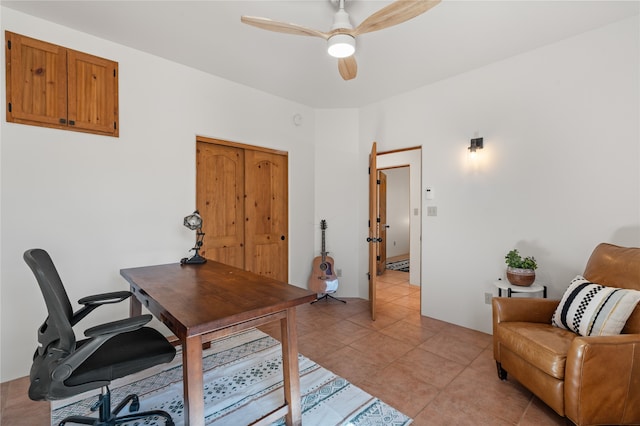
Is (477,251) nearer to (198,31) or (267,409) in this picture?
(267,409)

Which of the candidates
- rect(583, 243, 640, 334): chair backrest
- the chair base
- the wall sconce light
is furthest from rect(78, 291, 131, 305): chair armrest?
the wall sconce light

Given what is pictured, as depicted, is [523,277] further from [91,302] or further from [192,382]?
[91,302]

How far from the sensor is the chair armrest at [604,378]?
1.54 metres

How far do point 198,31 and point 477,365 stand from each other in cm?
373

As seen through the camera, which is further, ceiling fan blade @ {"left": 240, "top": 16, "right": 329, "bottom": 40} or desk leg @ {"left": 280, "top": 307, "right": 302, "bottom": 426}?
ceiling fan blade @ {"left": 240, "top": 16, "right": 329, "bottom": 40}

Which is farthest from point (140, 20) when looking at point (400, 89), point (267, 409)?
point (267, 409)

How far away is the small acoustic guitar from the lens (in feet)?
13.4

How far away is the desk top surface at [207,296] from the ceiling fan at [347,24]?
167 cm

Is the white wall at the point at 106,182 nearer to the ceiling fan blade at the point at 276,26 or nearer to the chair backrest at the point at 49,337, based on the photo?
the chair backrest at the point at 49,337

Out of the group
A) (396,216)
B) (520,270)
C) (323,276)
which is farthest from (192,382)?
(396,216)

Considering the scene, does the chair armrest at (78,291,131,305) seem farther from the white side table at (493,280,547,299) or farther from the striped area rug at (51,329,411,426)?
the white side table at (493,280,547,299)

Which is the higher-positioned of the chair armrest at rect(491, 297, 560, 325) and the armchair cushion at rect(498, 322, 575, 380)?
the chair armrest at rect(491, 297, 560, 325)

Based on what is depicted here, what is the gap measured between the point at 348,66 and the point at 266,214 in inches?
87.0

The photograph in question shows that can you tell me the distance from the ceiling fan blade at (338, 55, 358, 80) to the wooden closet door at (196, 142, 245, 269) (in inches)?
68.9
